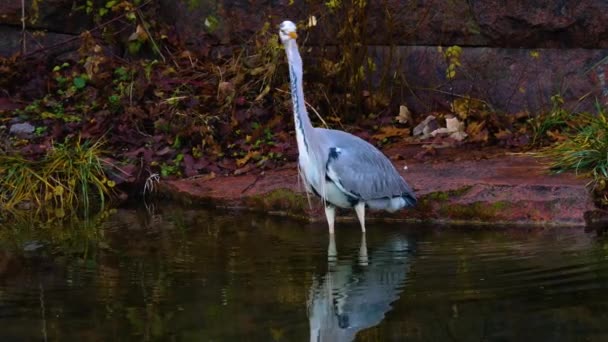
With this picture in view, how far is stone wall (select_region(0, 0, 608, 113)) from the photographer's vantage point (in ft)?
29.9

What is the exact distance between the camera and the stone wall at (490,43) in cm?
911

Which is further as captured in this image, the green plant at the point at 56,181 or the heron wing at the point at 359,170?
the green plant at the point at 56,181

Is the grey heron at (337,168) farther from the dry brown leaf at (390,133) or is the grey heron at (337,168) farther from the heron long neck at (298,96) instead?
the dry brown leaf at (390,133)

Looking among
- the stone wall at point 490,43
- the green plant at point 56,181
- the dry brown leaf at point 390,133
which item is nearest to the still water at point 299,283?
the green plant at point 56,181

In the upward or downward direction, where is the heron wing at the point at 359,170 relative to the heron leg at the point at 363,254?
upward

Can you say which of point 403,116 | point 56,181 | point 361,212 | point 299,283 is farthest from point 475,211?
point 56,181

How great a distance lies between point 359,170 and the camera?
7.15 meters

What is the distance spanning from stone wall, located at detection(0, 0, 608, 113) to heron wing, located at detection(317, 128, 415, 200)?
6.90 feet

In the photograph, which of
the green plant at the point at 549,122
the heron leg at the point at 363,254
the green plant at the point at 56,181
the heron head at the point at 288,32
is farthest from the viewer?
the green plant at the point at 549,122

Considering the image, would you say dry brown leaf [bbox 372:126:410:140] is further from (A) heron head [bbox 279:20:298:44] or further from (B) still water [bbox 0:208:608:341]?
(A) heron head [bbox 279:20:298:44]

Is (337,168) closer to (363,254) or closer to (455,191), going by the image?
(363,254)

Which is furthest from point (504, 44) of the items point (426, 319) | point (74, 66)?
point (426, 319)

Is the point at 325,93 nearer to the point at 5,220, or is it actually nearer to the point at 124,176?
the point at 124,176

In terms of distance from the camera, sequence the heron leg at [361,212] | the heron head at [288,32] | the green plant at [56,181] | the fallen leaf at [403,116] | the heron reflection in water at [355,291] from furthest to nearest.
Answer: the fallen leaf at [403,116]
the green plant at [56,181]
the heron leg at [361,212]
the heron head at [288,32]
the heron reflection in water at [355,291]
